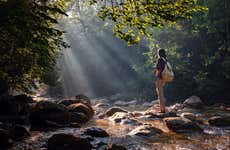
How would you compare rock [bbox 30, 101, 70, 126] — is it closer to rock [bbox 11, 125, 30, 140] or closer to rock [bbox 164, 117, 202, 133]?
rock [bbox 11, 125, 30, 140]

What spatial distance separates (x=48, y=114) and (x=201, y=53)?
13516 mm

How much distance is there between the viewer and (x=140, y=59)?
3209cm

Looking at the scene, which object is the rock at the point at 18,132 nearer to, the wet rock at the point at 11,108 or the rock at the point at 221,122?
the wet rock at the point at 11,108

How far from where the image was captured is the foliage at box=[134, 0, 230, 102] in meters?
16.4

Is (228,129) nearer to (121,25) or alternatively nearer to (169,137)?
(169,137)

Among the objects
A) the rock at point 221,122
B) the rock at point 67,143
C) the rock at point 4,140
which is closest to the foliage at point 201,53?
the rock at point 221,122

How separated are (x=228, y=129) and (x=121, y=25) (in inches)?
205

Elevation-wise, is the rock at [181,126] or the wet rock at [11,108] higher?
the wet rock at [11,108]

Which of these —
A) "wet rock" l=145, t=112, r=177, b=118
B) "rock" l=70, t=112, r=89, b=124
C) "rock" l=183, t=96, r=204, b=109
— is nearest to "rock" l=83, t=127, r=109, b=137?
"rock" l=70, t=112, r=89, b=124

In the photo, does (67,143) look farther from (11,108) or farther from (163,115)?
(163,115)

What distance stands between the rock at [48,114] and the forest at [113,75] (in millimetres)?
36

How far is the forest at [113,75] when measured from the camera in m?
4.84

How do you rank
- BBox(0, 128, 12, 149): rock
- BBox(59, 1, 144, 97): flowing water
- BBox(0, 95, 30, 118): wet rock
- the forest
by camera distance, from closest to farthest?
1. the forest
2. BBox(0, 128, 12, 149): rock
3. BBox(0, 95, 30, 118): wet rock
4. BBox(59, 1, 144, 97): flowing water

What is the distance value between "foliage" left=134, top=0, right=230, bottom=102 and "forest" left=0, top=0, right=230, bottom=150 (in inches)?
2.8
